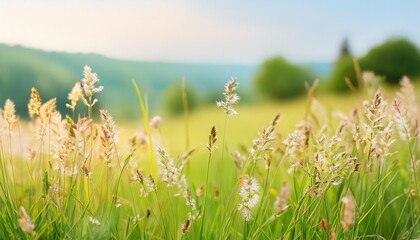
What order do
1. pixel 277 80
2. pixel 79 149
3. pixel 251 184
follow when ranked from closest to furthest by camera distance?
pixel 251 184 < pixel 79 149 < pixel 277 80

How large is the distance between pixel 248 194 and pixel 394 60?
120 feet

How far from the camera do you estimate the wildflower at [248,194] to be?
7.43 feet

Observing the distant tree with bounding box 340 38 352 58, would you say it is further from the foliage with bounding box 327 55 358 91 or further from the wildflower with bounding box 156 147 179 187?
the wildflower with bounding box 156 147 179 187

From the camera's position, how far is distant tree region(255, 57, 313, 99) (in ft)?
144

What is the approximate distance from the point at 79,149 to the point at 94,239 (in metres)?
0.40

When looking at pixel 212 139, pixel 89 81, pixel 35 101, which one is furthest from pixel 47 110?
pixel 212 139

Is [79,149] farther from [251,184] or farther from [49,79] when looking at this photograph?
[49,79]

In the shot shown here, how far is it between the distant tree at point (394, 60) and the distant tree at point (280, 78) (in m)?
7.30

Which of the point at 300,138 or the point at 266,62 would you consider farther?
the point at 266,62

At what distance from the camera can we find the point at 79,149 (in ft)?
8.85

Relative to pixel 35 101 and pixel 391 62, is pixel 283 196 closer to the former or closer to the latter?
pixel 35 101

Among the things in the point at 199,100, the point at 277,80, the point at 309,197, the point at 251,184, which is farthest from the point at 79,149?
the point at 199,100

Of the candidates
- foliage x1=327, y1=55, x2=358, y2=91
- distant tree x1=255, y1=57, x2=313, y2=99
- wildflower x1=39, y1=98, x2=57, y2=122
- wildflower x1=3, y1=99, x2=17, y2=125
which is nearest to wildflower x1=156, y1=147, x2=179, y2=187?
wildflower x1=39, y1=98, x2=57, y2=122

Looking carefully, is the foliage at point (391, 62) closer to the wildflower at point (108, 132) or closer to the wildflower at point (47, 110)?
the wildflower at point (47, 110)
